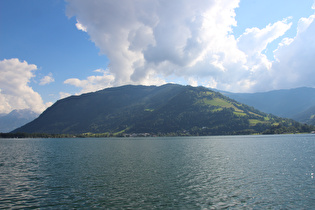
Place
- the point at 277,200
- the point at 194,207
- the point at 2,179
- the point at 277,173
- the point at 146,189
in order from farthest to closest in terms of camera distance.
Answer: the point at 277,173
the point at 2,179
the point at 146,189
the point at 277,200
the point at 194,207

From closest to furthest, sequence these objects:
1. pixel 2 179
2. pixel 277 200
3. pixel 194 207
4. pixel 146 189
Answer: pixel 194 207, pixel 277 200, pixel 146 189, pixel 2 179

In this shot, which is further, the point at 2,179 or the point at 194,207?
the point at 2,179

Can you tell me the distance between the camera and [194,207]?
2772cm

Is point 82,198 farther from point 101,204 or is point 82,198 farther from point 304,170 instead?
point 304,170

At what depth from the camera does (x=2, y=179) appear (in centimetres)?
4447

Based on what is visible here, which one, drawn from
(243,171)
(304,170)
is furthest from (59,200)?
(304,170)

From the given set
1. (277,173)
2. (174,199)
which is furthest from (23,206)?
(277,173)

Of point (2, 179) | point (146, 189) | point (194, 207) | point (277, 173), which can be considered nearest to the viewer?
point (194, 207)

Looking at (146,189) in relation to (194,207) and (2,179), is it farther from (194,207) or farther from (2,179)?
(2,179)

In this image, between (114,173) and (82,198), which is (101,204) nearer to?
(82,198)

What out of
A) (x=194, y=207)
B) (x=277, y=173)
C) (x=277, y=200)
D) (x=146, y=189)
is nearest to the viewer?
(x=194, y=207)

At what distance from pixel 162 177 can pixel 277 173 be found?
26.9 m

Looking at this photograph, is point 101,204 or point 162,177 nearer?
point 101,204

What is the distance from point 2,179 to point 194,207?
40854 millimetres
